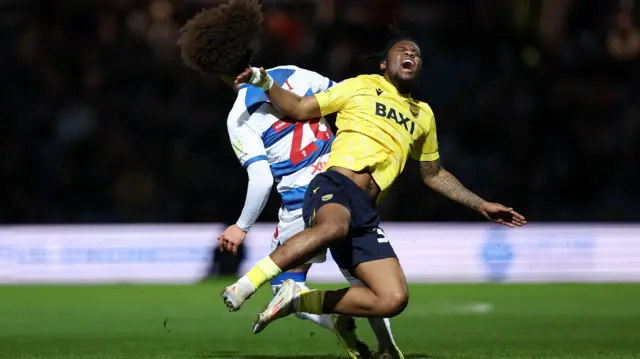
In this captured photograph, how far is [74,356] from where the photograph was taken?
7.62 metres

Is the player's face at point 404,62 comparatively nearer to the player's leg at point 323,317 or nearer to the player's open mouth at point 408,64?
the player's open mouth at point 408,64

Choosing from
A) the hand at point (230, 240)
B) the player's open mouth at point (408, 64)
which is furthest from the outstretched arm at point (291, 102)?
the hand at point (230, 240)

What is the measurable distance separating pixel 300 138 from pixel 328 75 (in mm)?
9644

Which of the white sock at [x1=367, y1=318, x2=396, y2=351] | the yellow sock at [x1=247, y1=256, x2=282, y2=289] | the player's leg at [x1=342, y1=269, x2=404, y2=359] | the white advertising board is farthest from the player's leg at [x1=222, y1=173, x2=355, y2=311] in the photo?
the white advertising board

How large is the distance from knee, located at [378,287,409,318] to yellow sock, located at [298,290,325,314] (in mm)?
420

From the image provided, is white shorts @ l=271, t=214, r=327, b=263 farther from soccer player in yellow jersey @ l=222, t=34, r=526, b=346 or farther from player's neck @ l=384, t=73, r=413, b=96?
player's neck @ l=384, t=73, r=413, b=96

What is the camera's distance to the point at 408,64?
7246mm

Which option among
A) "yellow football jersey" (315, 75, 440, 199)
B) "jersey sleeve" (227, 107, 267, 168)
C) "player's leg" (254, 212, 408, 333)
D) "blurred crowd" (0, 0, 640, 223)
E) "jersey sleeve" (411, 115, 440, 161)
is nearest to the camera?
"player's leg" (254, 212, 408, 333)

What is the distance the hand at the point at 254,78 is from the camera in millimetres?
6851

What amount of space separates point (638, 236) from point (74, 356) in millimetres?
9801

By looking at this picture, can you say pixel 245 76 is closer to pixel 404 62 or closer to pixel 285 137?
pixel 285 137

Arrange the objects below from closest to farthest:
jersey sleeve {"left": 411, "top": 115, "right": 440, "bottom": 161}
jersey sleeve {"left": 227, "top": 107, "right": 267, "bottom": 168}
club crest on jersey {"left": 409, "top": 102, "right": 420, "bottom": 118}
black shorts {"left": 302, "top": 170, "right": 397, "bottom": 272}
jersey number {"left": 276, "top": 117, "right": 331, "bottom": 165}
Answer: black shorts {"left": 302, "top": 170, "right": 397, "bottom": 272} → club crest on jersey {"left": 409, "top": 102, "right": 420, "bottom": 118} → jersey sleeve {"left": 411, "top": 115, "right": 440, "bottom": 161} → jersey sleeve {"left": 227, "top": 107, "right": 267, "bottom": 168} → jersey number {"left": 276, "top": 117, "right": 331, "bottom": 165}

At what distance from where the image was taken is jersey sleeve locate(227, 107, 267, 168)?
7.58m

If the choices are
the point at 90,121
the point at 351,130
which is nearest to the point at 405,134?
the point at 351,130
